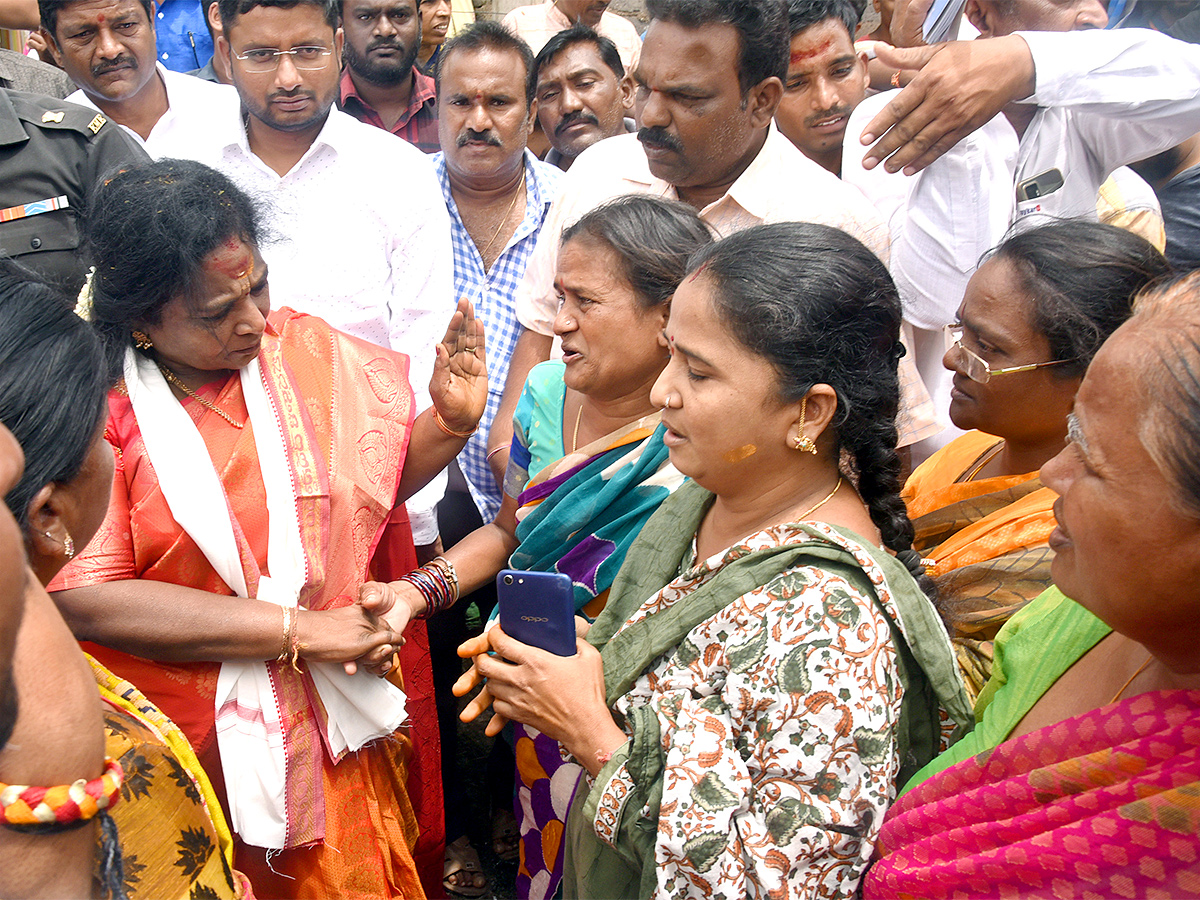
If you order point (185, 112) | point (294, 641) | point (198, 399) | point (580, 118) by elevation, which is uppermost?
point (185, 112)

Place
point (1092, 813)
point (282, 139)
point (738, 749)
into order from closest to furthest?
point (1092, 813) → point (738, 749) → point (282, 139)

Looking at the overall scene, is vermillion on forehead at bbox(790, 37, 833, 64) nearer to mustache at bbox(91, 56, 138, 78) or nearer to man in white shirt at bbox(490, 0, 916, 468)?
man in white shirt at bbox(490, 0, 916, 468)

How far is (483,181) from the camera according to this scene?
3.84 meters

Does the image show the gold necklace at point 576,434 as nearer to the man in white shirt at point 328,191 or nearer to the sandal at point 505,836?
the man in white shirt at point 328,191

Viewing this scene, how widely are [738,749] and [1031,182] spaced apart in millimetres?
2101

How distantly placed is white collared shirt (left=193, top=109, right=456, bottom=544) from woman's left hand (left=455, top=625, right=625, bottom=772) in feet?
4.70

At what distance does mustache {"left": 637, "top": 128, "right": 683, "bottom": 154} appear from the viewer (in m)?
2.97

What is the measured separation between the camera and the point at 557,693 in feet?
5.78

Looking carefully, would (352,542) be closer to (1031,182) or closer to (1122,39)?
(1031,182)

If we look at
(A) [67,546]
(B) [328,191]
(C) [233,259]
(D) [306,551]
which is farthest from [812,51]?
(A) [67,546]

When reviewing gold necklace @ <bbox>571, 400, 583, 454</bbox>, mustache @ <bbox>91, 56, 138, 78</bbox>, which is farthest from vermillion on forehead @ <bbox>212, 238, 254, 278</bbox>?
mustache @ <bbox>91, 56, 138, 78</bbox>

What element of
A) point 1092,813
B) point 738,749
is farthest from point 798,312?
point 1092,813

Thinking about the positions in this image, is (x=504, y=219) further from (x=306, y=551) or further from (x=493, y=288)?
(x=306, y=551)

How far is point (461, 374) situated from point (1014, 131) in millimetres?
1855
